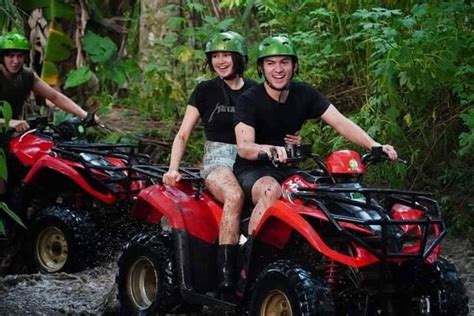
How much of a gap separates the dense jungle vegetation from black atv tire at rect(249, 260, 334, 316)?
2.28m

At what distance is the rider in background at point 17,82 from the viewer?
934 cm

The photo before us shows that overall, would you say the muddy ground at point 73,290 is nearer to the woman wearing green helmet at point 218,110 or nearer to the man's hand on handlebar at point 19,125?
the woman wearing green helmet at point 218,110

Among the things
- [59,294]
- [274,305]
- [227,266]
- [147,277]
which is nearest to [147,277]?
[147,277]

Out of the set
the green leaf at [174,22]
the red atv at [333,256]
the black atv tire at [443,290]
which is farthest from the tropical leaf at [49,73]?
the black atv tire at [443,290]

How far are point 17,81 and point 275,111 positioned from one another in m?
4.05

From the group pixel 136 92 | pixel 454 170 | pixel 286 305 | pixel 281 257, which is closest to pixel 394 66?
pixel 454 170

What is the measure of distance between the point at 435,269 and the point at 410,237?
301 millimetres

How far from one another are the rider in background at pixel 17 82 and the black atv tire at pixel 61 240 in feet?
2.23

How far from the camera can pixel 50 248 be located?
9.02 meters

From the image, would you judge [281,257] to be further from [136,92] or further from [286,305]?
[136,92]

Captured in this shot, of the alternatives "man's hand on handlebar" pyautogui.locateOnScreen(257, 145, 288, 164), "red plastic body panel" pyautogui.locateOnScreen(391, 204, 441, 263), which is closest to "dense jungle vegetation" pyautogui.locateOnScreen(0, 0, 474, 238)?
"man's hand on handlebar" pyautogui.locateOnScreen(257, 145, 288, 164)

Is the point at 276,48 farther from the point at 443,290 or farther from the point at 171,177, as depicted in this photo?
the point at 443,290

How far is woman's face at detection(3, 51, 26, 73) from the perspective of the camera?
373 inches

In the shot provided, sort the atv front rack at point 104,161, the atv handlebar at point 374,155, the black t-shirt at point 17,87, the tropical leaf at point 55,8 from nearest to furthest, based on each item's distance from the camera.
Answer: the atv handlebar at point 374,155, the atv front rack at point 104,161, the black t-shirt at point 17,87, the tropical leaf at point 55,8
